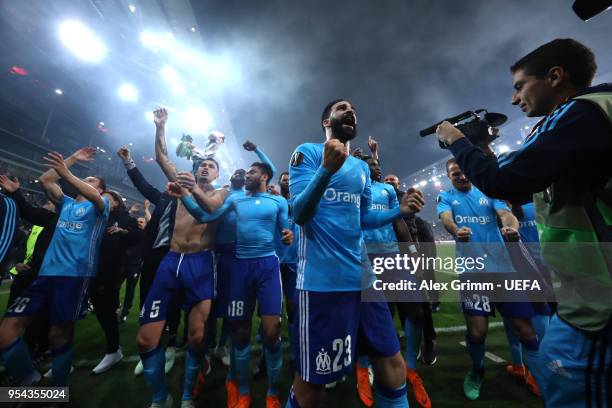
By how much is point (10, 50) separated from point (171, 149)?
21924mm

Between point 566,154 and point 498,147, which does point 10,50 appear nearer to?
point 566,154

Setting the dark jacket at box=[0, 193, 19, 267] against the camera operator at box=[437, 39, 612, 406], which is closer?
the camera operator at box=[437, 39, 612, 406]

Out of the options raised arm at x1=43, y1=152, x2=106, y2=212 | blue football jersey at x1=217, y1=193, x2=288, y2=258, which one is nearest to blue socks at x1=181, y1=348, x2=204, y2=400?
blue football jersey at x1=217, y1=193, x2=288, y2=258

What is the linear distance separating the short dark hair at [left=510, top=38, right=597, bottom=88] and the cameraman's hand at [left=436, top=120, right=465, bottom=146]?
1.54ft

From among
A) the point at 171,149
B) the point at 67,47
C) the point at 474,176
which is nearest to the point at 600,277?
the point at 474,176

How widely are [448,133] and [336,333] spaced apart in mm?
1513

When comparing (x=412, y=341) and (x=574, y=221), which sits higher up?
(x=574, y=221)

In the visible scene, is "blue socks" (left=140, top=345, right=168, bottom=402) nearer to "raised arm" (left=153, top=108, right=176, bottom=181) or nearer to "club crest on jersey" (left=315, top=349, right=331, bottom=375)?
"club crest on jersey" (left=315, top=349, right=331, bottom=375)

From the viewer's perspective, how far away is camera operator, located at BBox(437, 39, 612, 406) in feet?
3.55

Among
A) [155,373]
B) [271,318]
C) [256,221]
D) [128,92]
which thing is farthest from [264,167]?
[128,92]

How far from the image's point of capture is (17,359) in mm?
2973

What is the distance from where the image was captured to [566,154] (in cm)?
114

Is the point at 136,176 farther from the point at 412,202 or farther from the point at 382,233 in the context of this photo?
the point at 412,202

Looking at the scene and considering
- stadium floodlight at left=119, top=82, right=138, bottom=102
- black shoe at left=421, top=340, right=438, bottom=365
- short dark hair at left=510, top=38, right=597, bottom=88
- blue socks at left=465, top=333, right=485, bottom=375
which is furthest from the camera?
stadium floodlight at left=119, top=82, right=138, bottom=102
